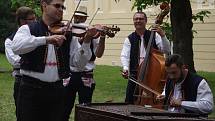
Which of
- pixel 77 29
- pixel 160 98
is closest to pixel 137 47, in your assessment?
pixel 160 98

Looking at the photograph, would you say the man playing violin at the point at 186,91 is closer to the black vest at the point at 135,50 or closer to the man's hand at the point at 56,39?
the man's hand at the point at 56,39

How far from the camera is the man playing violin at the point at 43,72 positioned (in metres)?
5.04

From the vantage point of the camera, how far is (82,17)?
7008 mm

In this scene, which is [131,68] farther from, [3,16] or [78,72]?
[3,16]

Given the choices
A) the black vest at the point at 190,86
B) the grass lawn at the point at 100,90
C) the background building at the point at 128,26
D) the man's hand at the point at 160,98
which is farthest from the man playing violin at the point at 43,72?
the background building at the point at 128,26

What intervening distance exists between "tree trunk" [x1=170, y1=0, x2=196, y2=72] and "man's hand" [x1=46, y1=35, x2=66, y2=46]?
8.27 meters

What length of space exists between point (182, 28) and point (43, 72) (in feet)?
27.4

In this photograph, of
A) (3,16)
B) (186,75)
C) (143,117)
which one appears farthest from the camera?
(3,16)

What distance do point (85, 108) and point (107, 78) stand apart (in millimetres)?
12572

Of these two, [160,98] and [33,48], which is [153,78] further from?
[33,48]

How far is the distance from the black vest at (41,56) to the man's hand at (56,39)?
20 cm

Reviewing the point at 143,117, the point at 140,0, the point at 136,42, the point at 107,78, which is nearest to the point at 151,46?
the point at 136,42

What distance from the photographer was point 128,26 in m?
24.0

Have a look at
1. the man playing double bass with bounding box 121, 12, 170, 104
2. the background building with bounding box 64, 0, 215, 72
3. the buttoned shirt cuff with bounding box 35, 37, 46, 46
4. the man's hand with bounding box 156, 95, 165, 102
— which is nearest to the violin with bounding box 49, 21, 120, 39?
the buttoned shirt cuff with bounding box 35, 37, 46, 46
